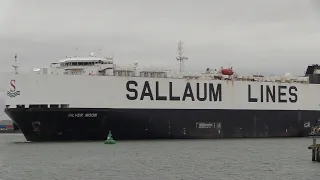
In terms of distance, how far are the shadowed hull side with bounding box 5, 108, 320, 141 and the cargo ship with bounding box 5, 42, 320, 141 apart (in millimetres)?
77

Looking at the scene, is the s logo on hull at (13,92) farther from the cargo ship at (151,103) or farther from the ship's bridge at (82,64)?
the ship's bridge at (82,64)

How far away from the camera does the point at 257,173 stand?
1009 inches

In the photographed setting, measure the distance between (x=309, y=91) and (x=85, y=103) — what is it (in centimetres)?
2423

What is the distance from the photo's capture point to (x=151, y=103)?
45344 mm

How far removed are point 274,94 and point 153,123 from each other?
13645 millimetres

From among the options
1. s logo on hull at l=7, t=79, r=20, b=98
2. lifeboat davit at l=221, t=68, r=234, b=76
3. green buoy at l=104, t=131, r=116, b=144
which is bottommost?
green buoy at l=104, t=131, r=116, b=144

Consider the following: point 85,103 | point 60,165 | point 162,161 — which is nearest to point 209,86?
point 85,103

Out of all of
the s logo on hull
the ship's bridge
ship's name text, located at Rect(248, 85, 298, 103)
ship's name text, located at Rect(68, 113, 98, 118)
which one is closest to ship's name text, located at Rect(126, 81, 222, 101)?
ship's name text, located at Rect(68, 113, 98, 118)

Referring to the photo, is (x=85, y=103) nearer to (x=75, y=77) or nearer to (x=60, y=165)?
(x=75, y=77)

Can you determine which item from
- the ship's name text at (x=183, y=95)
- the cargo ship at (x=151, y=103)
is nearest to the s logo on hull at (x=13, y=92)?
the cargo ship at (x=151, y=103)

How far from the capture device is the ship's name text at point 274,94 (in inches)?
2020

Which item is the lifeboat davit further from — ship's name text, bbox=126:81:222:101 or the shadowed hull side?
the shadowed hull side

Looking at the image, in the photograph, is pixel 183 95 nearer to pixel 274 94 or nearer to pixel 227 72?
pixel 227 72

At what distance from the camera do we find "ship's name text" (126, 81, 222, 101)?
4491 centimetres
